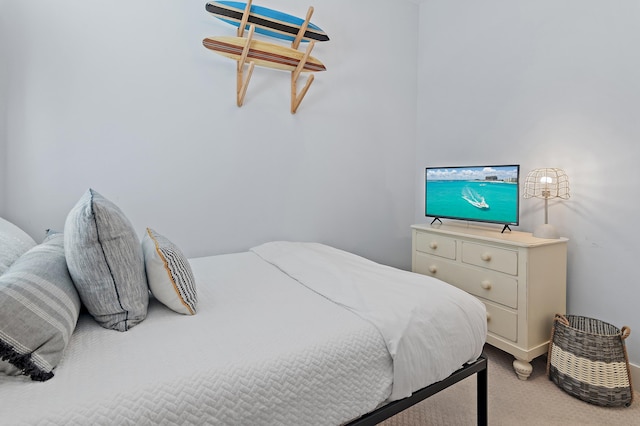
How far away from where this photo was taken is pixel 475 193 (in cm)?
236

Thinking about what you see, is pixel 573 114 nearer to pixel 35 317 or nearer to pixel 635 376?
pixel 635 376

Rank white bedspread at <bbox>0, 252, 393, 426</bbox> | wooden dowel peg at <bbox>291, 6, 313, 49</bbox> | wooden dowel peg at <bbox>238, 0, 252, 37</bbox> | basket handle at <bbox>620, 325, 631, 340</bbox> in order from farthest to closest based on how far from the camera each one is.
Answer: wooden dowel peg at <bbox>291, 6, 313, 49</bbox> → wooden dowel peg at <bbox>238, 0, 252, 37</bbox> → basket handle at <bbox>620, 325, 631, 340</bbox> → white bedspread at <bbox>0, 252, 393, 426</bbox>

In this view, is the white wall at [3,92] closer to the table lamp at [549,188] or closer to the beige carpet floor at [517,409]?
the beige carpet floor at [517,409]

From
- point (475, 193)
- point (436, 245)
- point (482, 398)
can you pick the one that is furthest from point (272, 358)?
point (475, 193)

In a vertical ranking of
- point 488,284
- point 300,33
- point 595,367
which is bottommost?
point 595,367

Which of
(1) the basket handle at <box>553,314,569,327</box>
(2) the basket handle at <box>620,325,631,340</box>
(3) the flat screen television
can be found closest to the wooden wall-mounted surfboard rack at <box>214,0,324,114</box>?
(3) the flat screen television

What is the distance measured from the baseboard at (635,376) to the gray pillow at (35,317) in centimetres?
261

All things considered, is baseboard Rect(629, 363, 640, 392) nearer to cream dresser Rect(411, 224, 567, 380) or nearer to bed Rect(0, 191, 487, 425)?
cream dresser Rect(411, 224, 567, 380)

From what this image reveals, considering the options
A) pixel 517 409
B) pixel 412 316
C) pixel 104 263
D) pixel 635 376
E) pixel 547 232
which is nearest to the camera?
pixel 104 263

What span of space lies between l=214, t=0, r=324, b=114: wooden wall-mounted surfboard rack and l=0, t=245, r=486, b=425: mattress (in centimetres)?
150

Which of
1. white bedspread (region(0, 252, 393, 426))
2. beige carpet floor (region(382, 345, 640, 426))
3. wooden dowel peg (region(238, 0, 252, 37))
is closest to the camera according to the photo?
white bedspread (region(0, 252, 393, 426))

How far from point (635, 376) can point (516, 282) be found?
2.58 feet

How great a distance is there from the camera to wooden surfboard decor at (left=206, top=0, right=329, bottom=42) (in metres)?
2.12

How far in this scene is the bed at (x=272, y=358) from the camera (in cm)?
78
